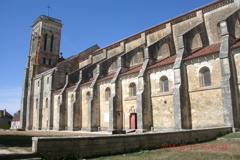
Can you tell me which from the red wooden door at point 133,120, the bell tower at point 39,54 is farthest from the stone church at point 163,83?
the bell tower at point 39,54

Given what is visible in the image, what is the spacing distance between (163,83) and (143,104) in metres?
3.00

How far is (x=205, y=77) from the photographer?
18891 millimetres

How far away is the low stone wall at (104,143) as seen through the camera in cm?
703

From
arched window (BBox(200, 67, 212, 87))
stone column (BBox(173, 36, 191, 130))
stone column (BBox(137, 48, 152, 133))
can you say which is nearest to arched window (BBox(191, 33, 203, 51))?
stone column (BBox(173, 36, 191, 130))

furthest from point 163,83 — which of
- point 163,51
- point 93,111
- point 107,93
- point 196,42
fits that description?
point 93,111

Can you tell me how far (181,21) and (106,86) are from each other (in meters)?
12.1

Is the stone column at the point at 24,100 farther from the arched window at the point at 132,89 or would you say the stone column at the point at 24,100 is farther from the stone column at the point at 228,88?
the stone column at the point at 228,88

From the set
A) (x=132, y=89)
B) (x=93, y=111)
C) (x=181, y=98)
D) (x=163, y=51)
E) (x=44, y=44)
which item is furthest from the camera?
(x=44, y=44)

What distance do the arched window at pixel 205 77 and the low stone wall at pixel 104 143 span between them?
768 centimetres

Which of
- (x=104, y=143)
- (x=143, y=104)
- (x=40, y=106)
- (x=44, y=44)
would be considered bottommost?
(x=104, y=143)

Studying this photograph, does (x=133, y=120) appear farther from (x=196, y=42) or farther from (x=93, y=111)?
(x=196, y=42)

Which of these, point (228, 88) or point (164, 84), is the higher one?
point (164, 84)

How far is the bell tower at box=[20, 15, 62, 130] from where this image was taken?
142 ft

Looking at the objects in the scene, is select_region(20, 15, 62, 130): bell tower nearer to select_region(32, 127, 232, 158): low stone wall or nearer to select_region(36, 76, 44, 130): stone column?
select_region(36, 76, 44, 130): stone column
